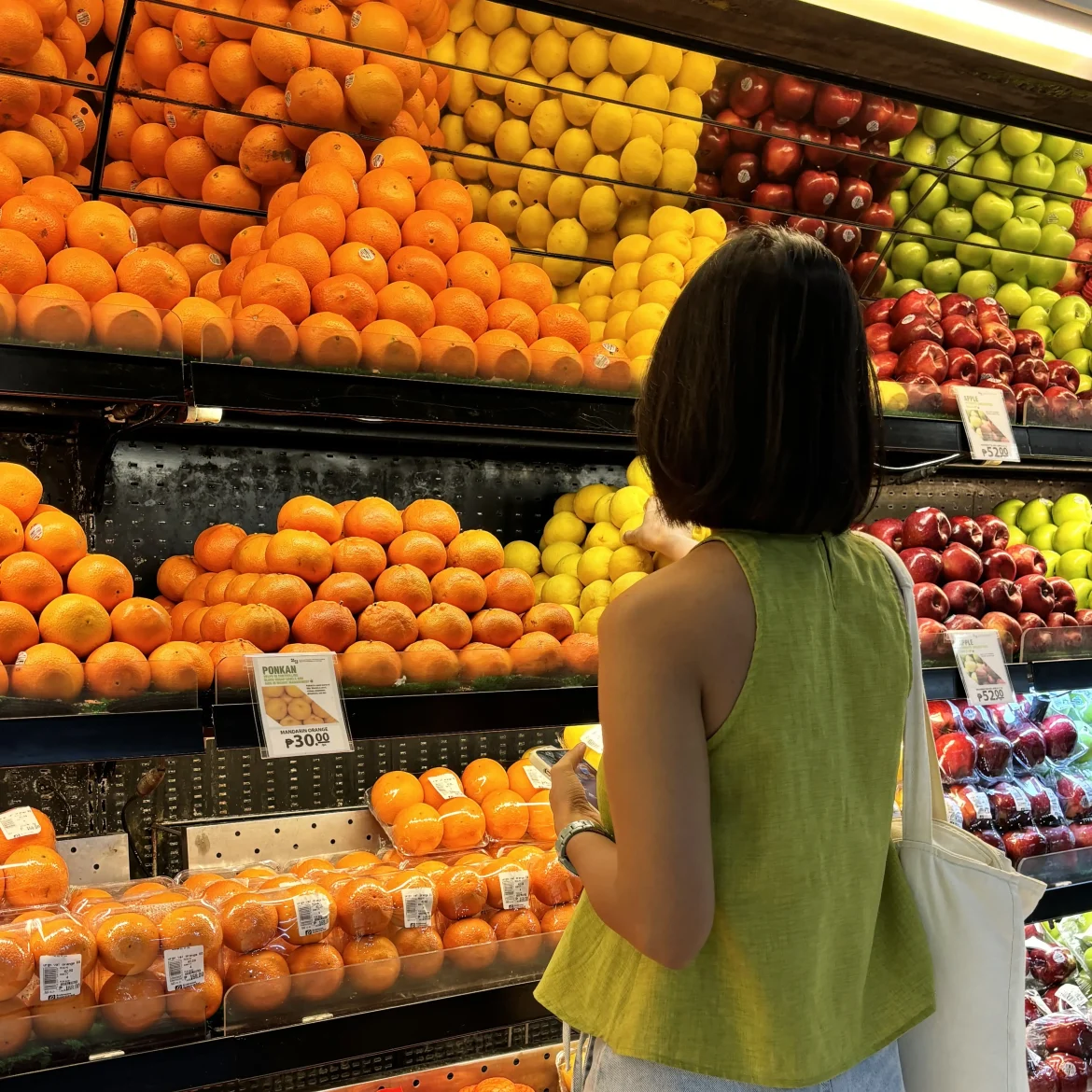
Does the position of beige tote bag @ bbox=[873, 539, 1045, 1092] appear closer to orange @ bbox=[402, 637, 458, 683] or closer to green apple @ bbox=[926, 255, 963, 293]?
orange @ bbox=[402, 637, 458, 683]

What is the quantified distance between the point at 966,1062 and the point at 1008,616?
52.2 inches

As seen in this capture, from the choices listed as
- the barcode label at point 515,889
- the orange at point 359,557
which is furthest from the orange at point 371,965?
the orange at point 359,557

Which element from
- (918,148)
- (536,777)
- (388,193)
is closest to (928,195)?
(918,148)

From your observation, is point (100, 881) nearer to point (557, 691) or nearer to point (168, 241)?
point (557, 691)

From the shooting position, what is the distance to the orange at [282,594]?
1.56 metres

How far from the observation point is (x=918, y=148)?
273 centimetres

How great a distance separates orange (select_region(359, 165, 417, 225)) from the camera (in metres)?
1.82

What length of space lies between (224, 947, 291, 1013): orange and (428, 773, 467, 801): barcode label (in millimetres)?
428

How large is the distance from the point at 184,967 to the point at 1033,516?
2338 mm

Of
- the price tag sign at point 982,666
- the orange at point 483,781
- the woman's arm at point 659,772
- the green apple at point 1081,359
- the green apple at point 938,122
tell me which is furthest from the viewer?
the green apple at point 1081,359

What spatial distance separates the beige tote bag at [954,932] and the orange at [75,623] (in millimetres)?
984

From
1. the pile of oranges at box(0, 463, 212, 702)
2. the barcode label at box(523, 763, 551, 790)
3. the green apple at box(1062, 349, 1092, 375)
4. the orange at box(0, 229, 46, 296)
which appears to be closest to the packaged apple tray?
the barcode label at box(523, 763, 551, 790)

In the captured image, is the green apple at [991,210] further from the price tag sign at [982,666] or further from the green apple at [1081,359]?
the price tag sign at [982,666]

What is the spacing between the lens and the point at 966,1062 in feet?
3.72
